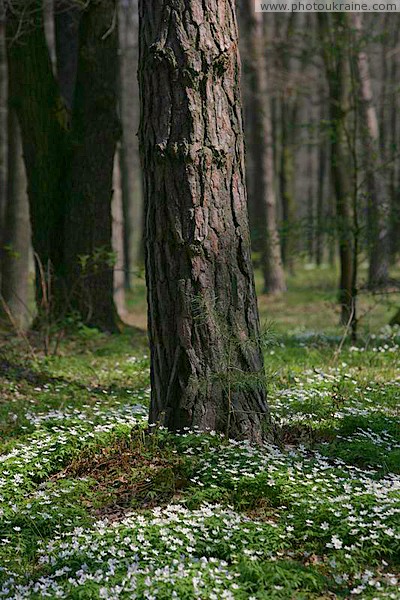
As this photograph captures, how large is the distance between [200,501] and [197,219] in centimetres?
205

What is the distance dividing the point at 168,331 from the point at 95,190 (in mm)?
5766

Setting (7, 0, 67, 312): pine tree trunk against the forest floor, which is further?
(7, 0, 67, 312): pine tree trunk

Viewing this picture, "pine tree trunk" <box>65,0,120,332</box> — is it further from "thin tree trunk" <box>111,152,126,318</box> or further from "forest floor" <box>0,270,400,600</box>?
"thin tree trunk" <box>111,152,126,318</box>

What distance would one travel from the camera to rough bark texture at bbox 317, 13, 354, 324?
10.4 metres

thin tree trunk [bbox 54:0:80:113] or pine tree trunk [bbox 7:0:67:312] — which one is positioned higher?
thin tree trunk [bbox 54:0:80:113]

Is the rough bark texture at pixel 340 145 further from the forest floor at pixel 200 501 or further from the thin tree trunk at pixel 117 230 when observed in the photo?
the thin tree trunk at pixel 117 230

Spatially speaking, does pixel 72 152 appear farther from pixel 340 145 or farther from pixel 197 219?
pixel 197 219

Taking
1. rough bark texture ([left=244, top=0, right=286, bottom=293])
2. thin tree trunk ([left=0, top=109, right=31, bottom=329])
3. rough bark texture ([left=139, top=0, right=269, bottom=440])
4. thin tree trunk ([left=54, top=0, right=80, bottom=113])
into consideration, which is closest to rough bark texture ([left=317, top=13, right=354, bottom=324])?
thin tree trunk ([left=54, top=0, right=80, bottom=113])

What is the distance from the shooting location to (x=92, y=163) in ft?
35.7

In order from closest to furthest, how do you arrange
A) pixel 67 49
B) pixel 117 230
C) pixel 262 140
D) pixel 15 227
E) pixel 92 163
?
pixel 92 163 < pixel 67 49 < pixel 15 227 < pixel 117 230 < pixel 262 140

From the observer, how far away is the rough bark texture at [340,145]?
10438 mm

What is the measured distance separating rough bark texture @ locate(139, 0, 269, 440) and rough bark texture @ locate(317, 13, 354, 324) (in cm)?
480

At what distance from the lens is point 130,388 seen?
7.91m

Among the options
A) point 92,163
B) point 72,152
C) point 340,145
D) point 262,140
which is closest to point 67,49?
point 72,152
